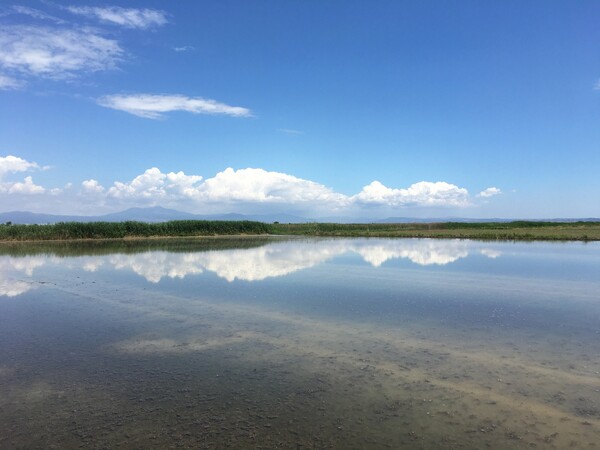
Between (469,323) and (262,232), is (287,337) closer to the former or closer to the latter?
(469,323)

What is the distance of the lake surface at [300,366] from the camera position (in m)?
5.78

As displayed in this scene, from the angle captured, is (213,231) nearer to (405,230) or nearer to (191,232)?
(191,232)

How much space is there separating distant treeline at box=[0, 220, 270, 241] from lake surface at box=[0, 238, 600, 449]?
36.3 m

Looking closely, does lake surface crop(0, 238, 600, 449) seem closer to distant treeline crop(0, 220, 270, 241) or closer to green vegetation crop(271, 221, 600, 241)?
distant treeline crop(0, 220, 270, 241)

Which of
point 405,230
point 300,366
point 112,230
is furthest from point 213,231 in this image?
point 300,366

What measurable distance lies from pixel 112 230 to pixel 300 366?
49391 mm

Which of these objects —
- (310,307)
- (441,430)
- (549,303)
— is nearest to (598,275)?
(549,303)

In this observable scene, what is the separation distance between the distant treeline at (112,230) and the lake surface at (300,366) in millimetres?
36329

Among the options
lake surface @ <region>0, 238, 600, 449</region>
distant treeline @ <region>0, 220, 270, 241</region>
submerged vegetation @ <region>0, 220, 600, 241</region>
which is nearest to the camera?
lake surface @ <region>0, 238, 600, 449</region>

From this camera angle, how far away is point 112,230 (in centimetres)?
5197

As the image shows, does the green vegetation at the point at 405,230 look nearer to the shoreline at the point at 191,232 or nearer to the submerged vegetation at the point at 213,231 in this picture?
the submerged vegetation at the point at 213,231

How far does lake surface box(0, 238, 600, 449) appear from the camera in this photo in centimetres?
578

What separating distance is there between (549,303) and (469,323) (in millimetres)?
4308

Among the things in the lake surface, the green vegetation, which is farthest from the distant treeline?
the lake surface
